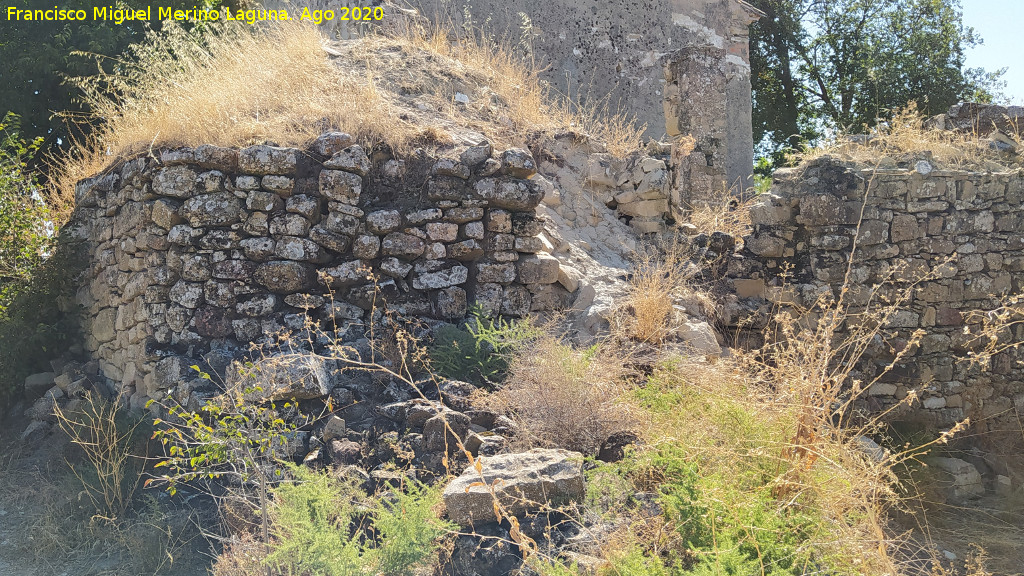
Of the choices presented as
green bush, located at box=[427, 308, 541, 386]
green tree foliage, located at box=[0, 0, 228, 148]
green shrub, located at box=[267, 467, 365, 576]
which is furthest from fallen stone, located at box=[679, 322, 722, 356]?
green tree foliage, located at box=[0, 0, 228, 148]

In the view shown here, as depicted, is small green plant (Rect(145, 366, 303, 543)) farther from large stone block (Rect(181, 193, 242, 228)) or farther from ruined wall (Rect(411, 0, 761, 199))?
ruined wall (Rect(411, 0, 761, 199))

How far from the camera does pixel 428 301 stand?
216 inches

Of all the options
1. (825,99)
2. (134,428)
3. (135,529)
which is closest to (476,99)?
(134,428)

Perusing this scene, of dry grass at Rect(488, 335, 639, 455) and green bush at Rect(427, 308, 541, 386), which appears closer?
dry grass at Rect(488, 335, 639, 455)

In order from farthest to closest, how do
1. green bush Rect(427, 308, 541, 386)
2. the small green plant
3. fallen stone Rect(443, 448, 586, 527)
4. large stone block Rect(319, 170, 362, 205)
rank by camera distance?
→ large stone block Rect(319, 170, 362, 205), green bush Rect(427, 308, 541, 386), the small green plant, fallen stone Rect(443, 448, 586, 527)

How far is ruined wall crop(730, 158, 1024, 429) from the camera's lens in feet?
20.7

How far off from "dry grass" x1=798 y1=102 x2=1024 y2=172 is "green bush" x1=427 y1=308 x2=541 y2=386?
129 inches

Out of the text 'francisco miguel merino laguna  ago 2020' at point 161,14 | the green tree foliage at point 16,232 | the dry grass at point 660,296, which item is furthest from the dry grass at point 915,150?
the green tree foliage at point 16,232

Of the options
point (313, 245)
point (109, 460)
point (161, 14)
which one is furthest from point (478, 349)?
point (161, 14)

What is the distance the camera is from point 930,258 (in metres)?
6.32

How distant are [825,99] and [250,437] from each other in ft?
51.3

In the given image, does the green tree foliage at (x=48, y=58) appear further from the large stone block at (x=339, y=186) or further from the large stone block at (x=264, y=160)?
the large stone block at (x=339, y=186)

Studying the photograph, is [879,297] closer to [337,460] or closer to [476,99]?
[476,99]

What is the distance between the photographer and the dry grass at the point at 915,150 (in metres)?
6.49
